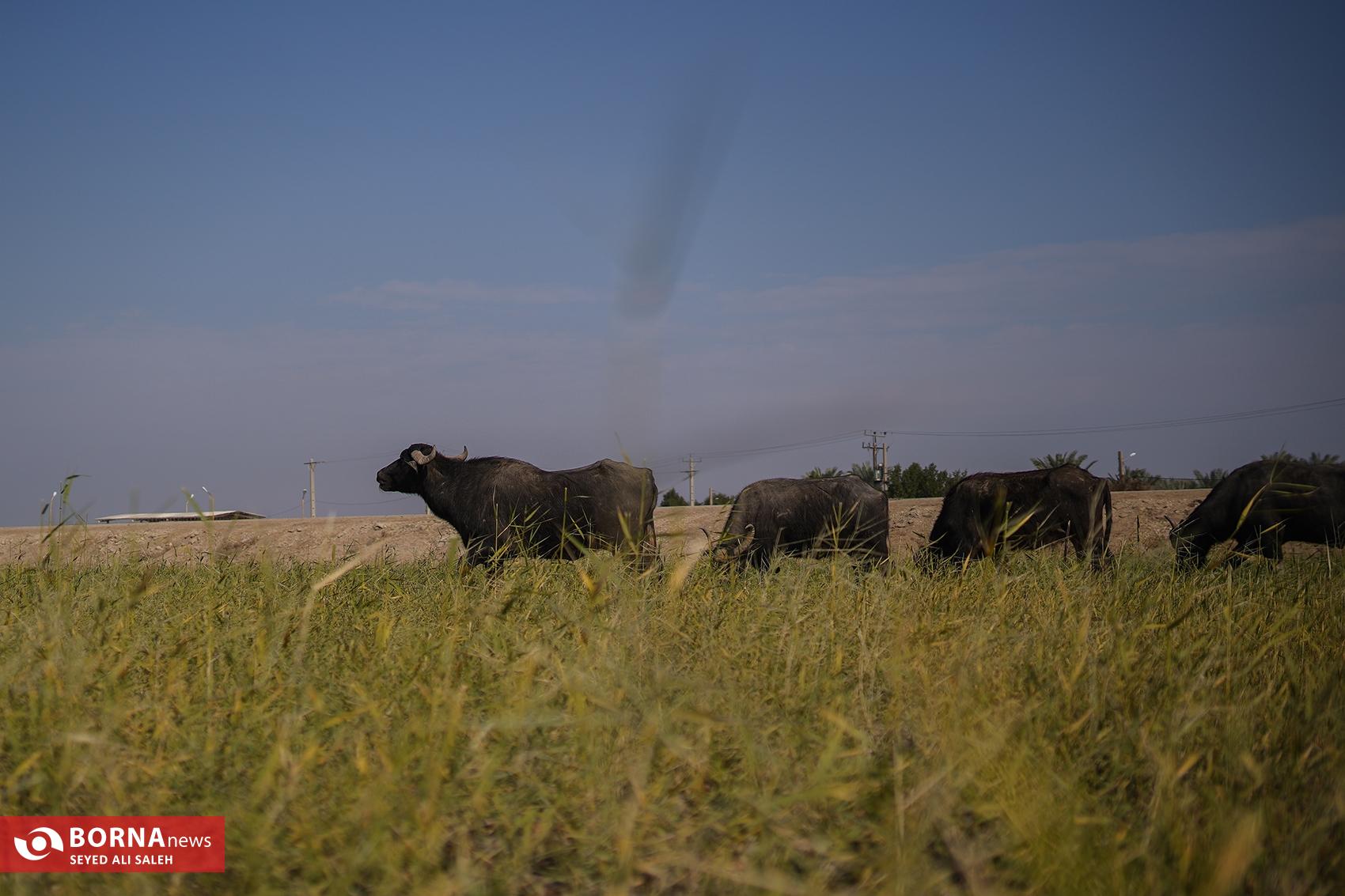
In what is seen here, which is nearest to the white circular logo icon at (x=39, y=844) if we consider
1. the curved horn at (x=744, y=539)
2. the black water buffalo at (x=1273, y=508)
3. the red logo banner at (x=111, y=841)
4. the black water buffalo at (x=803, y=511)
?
the red logo banner at (x=111, y=841)

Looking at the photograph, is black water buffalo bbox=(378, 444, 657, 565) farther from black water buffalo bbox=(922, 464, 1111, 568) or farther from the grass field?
the grass field

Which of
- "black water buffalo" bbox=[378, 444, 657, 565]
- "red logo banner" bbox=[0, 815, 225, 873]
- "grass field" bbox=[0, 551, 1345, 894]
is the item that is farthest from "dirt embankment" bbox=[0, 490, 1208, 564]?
A: "red logo banner" bbox=[0, 815, 225, 873]

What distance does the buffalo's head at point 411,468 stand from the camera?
12.1 meters

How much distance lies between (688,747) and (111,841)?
61.0 inches

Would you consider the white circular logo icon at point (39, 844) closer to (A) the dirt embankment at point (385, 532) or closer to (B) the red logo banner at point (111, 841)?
(B) the red logo banner at point (111, 841)

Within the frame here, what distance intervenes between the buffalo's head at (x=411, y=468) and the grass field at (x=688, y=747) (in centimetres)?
729

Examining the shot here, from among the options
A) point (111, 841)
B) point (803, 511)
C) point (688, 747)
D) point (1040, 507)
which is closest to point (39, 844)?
point (111, 841)

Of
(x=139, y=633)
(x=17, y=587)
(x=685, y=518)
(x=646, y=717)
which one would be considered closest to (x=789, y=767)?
(x=646, y=717)

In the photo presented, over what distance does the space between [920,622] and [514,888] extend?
2.58 metres

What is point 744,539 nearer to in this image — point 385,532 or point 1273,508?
point 1273,508

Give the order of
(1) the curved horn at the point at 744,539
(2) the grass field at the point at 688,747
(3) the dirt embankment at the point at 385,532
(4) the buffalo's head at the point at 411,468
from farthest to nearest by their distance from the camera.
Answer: (3) the dirt embankment at the point at 385,532 < (4) the buffalo's head at the point at 411,468 < (1) the curved horn at the point at 744,539 < (2) the grass field at the point at 688,747

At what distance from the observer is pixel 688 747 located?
8.61 ft

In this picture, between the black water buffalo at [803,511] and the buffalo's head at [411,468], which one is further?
the buffalo's head at [411,468]

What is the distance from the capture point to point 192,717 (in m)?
3.32
